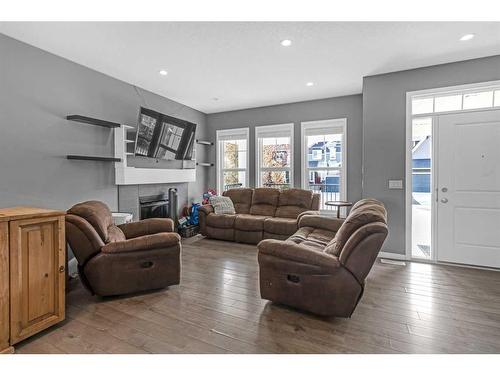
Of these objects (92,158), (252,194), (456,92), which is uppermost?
(456,92)

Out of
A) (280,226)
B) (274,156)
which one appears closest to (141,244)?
(280,226)

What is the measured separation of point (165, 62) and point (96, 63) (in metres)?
0.92

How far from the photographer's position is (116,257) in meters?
2.47

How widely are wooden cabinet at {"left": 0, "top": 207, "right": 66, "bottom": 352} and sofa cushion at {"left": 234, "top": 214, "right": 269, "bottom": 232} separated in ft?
9.52

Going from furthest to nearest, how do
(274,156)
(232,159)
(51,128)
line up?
(232,159) → (274,156) → (51,128)

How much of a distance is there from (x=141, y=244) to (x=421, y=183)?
14.2ft

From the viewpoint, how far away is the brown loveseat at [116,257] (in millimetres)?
2416

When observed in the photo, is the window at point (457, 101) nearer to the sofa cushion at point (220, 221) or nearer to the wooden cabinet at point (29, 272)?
the sofa cushion at point (220, 221)

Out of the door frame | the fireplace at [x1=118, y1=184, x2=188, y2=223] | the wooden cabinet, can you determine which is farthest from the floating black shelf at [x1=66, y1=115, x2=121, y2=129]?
the door frame

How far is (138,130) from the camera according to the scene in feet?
12.8

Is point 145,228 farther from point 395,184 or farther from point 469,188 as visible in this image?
point 469,188

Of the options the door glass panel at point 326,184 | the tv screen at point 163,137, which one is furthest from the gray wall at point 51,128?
the door glass panel at point 326,184

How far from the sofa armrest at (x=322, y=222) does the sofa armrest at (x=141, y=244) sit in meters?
1.95
